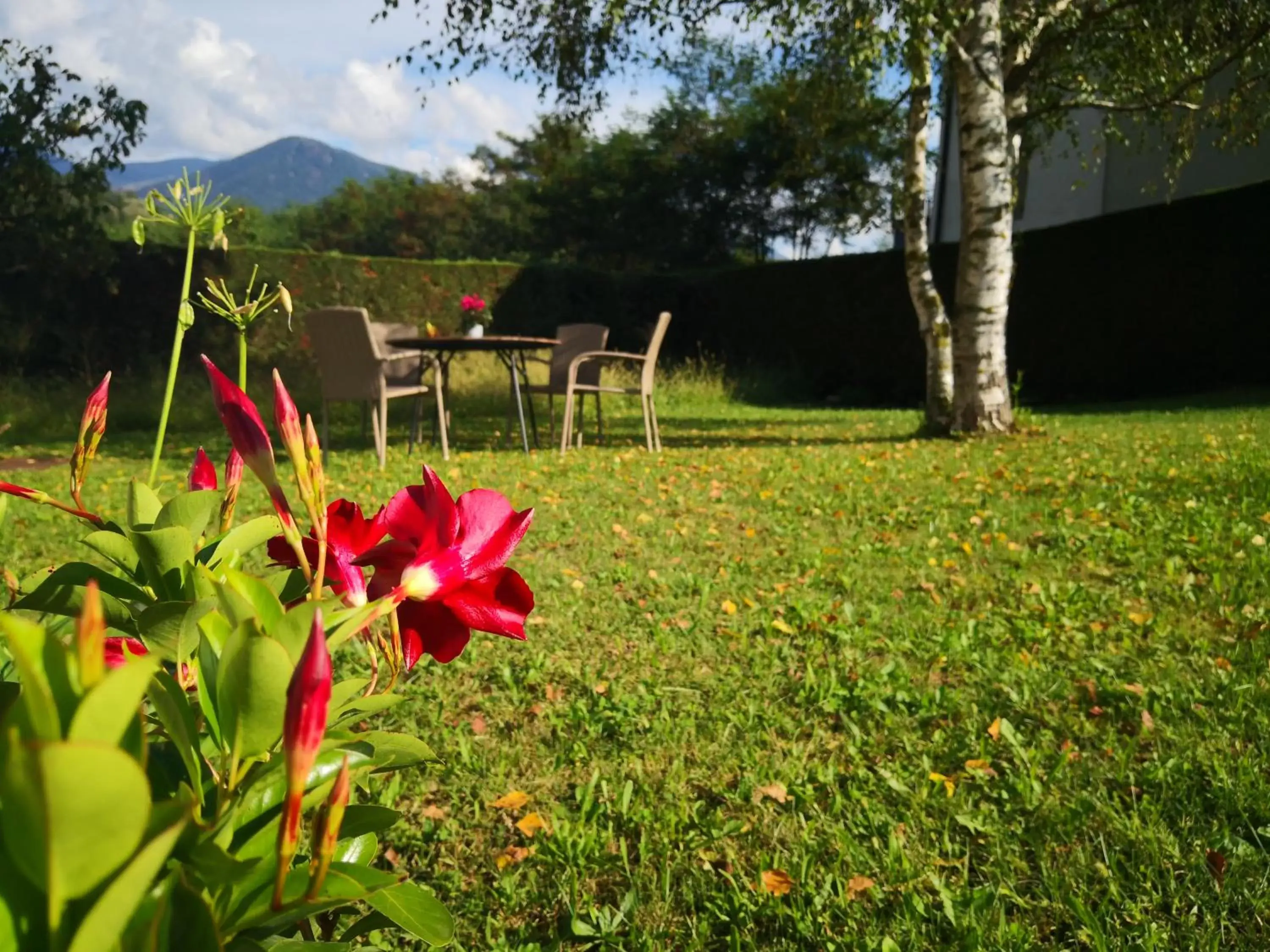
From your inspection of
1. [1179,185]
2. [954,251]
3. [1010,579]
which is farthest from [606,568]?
[1179,185]

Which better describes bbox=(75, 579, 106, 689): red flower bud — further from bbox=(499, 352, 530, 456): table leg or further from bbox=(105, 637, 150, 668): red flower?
bbox=(499, 352, 530, 456): table leg

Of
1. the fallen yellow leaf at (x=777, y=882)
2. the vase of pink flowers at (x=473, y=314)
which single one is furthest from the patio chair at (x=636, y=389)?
the fallen yellow leaf at (x=777, y=882)

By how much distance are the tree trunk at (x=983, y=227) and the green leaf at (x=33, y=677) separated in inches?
298

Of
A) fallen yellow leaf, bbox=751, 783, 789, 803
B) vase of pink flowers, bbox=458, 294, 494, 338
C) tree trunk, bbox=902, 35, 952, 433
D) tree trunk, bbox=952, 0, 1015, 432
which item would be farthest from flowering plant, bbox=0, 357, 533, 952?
tree trunk, bbox=902, 35, 952, 433

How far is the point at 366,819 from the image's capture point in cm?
49

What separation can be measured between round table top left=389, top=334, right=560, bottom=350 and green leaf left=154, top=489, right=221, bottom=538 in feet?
20.9

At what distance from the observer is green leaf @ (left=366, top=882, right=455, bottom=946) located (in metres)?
0.47

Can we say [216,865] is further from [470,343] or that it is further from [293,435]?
[470,343]

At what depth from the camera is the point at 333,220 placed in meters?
47.1

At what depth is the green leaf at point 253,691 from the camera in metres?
0.35

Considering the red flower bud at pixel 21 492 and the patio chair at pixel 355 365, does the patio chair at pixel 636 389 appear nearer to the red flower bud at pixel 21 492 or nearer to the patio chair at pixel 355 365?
the patio chair at pixel 355 365

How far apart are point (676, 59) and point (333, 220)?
42094 mm

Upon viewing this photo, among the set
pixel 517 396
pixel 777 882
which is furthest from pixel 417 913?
pixel 517 396

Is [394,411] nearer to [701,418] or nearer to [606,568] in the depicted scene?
[701,418]
